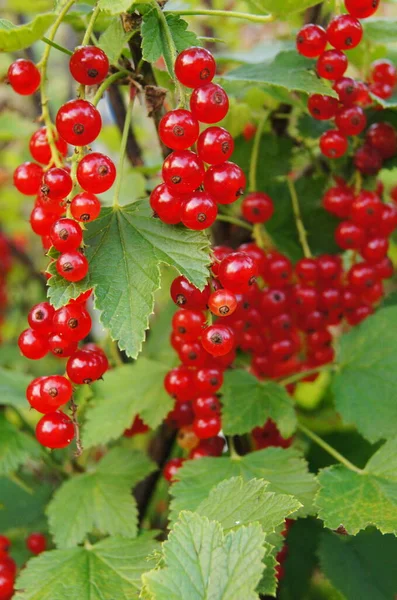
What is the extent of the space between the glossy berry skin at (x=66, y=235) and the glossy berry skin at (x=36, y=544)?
0.79m

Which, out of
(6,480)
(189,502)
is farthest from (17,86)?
(6,480)

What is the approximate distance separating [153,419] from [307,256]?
1.55ft

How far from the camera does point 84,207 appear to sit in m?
0.82

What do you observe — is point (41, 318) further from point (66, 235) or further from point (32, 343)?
point (66, 235)

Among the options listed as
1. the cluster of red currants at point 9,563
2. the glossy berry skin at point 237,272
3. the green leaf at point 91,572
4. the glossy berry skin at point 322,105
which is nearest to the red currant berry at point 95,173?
the glossy berry skin at point 237,272

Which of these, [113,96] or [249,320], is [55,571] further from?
[113,96]

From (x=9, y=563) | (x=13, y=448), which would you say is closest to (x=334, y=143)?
(x=13, y=448)

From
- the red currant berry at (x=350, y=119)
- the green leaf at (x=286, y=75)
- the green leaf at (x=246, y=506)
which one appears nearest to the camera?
the green leaf at (x=246, y=506)

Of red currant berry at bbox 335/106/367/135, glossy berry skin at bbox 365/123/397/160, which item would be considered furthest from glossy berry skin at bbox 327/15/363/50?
glossy berry skin at bbox 365/123/397/160

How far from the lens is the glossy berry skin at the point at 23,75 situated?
3.10 ft

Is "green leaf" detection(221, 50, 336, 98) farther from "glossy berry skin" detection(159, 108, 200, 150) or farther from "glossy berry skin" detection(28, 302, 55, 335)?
"glossy berry skin" detection(28, 302, 55, 335)

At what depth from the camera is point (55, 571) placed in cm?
98

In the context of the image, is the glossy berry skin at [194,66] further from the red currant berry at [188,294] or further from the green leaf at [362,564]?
the green leaf at [362,564]

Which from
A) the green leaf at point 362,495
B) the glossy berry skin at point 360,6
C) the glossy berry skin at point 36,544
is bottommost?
the glossy berry skin at point 36,544
